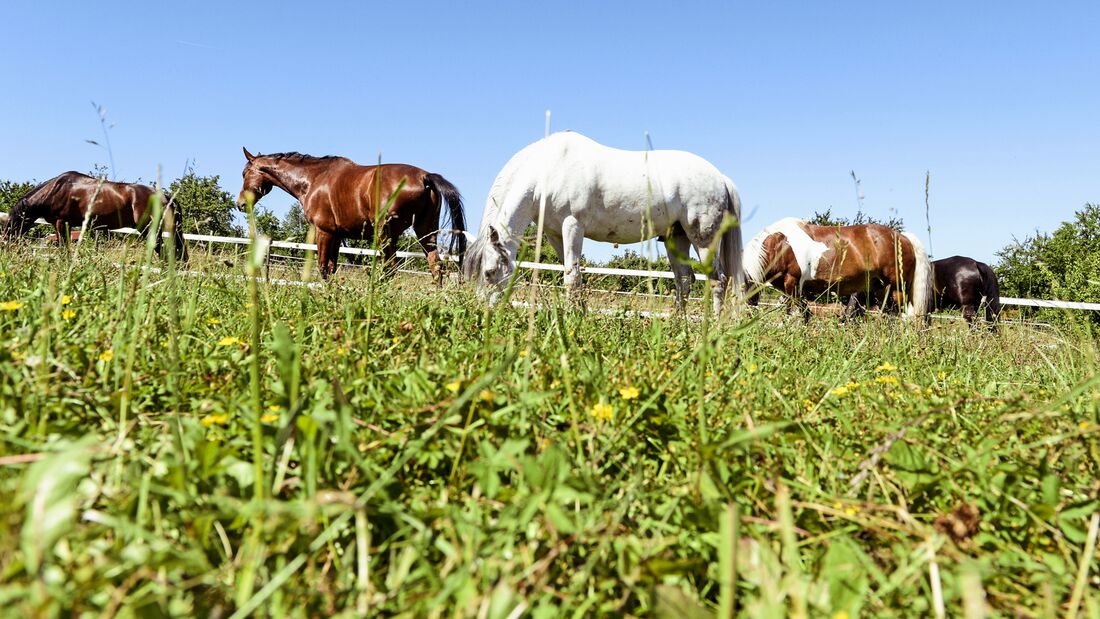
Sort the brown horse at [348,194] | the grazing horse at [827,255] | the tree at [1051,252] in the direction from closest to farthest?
the brown horse at [348,194] → the grazing horse at [827,255] → the tree at [1051,252]

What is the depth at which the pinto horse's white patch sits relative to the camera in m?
9.08

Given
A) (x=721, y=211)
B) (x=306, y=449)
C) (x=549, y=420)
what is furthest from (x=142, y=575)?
(x=721, y=211)

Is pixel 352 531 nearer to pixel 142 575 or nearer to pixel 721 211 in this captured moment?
pixel 142 575

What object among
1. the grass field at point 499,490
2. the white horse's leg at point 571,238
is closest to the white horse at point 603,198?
the white horse's leg at point 571,238

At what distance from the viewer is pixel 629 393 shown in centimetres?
138

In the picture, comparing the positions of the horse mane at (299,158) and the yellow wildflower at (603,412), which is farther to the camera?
the horse mane at (299,158)

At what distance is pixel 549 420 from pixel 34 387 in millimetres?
946

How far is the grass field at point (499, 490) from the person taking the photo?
74 centimetres

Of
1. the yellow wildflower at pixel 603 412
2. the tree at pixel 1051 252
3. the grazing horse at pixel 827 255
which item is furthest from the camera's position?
the tree at pixel 1051 252

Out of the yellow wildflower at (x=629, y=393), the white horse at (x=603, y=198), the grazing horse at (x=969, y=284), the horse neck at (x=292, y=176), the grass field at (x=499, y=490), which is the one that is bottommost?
the grass field at (x=499, y=490)

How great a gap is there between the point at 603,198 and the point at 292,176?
4.81 metres

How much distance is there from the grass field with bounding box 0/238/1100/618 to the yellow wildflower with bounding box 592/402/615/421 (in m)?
0.03

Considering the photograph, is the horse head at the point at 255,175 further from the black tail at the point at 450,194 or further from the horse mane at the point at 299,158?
the black tail at the point at 450,194

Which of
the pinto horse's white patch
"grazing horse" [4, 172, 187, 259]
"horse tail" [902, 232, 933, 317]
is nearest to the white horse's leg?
the pinto horse's white patch
